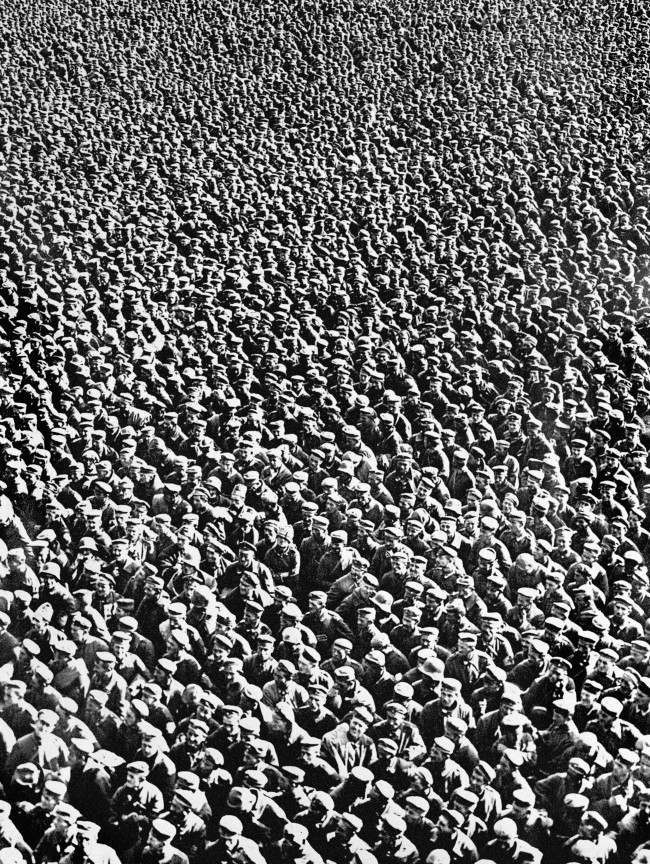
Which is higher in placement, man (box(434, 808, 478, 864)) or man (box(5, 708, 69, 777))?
man (box(434, 808, 478, 864))

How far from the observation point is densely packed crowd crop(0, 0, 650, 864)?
7.33 metres

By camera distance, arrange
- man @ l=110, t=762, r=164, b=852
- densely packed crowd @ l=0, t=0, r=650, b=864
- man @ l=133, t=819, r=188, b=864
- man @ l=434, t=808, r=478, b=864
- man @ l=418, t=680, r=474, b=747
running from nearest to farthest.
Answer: man @ l=133, t=819, r=188, b=864 < man @ l=434, t=808, r=478, b=864 < man @ l=110, t=762, r=164, b=852 < densely packed crowd @ l=0, t=0, r=650, b=864 < man @ l=418, t=680, r=474, b=747

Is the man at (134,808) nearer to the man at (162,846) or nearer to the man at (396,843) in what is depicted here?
the man at (162,846)

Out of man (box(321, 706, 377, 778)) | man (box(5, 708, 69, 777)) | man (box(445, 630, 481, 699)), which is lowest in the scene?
man (box(5, 708, 69, 777))

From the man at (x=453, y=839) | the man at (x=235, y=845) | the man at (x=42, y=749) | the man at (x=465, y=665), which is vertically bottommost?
the man at (x=235, y=845)

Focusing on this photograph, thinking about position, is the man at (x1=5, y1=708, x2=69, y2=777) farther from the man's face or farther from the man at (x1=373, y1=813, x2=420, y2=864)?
the man at (x1=373, y1=813, x2=420, y2=864)

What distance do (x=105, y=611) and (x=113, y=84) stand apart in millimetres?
14769

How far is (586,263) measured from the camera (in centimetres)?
1486

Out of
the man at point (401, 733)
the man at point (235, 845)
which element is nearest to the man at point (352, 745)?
the man at point (401, 733)

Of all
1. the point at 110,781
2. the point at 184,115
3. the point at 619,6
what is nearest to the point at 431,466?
the point at 110,781

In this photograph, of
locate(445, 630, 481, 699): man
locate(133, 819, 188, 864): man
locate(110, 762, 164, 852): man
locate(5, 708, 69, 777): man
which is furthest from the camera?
locate(445, 630, 481, 699): man

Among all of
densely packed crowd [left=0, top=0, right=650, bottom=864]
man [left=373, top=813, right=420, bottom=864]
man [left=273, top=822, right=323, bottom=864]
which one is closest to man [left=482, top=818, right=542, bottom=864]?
densely packed crowd [left=0, top=0, right=650, bottom=864]

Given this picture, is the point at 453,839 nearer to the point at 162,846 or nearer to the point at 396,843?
the point at 396,843

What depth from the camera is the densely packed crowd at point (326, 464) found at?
7.33m
